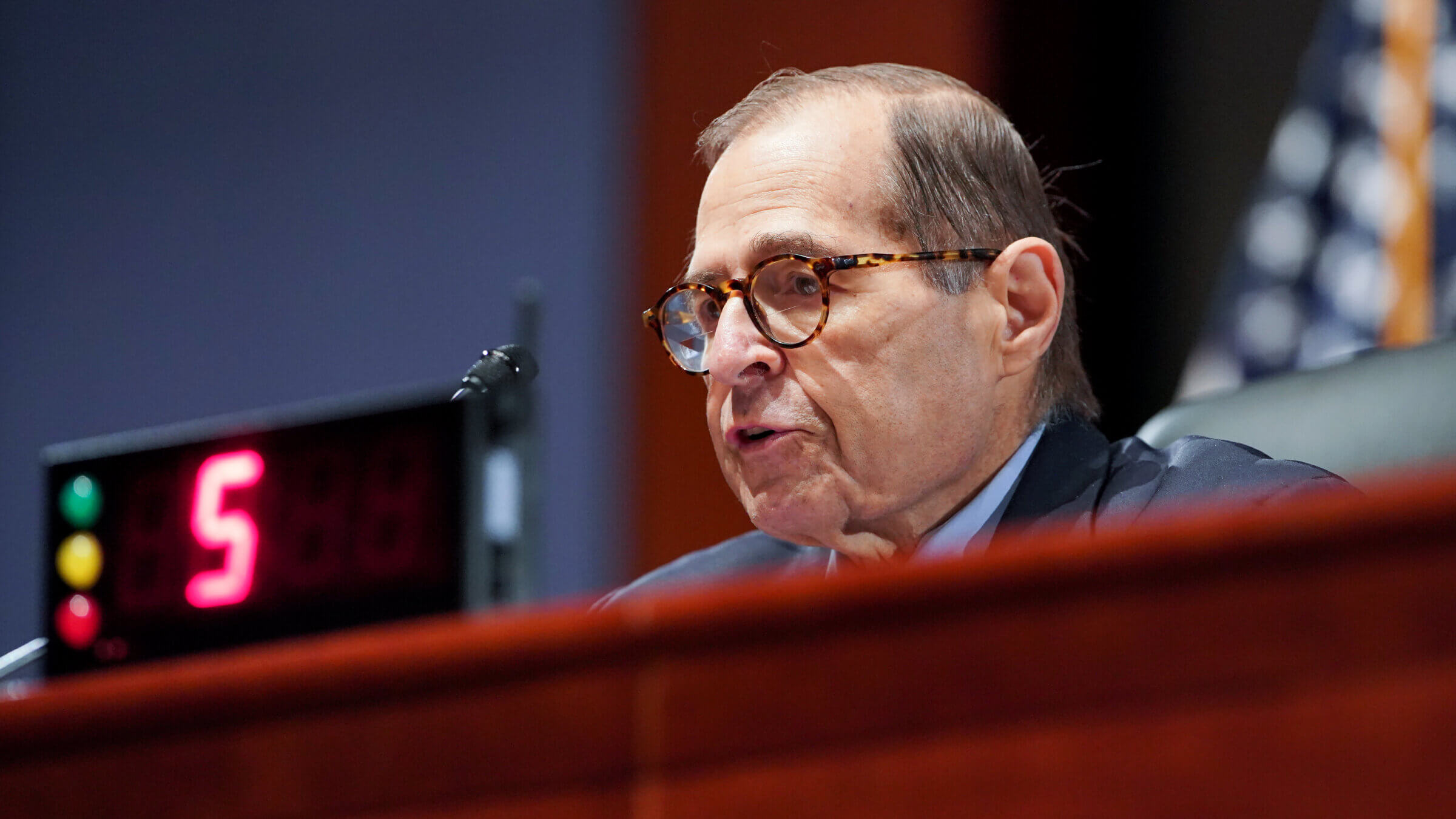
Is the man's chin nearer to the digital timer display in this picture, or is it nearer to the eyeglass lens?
the eyeglass lens

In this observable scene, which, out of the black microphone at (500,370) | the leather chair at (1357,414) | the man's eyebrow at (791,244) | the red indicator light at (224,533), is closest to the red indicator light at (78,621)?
the red indicator light at (224,533)

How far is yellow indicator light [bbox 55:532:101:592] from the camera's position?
1395 mm

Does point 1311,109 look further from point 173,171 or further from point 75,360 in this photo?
point 75,360

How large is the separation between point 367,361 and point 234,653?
3149 mm

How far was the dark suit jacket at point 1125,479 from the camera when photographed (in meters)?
1.26

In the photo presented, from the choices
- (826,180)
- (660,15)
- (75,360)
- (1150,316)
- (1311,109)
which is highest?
Result: (660,15)

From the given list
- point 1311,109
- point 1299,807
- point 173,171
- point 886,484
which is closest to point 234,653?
point 1299,807

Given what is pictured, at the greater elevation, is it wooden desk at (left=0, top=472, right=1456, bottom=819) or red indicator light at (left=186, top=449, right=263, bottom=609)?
wooden desk at (left=0, top=472, right=1456, bottom=819)

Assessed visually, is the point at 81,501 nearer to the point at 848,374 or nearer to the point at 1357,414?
the point at 848,374

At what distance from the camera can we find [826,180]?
144 cm

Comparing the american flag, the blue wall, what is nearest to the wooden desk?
the american flag

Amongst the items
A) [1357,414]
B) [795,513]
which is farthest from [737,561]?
[1357,414]

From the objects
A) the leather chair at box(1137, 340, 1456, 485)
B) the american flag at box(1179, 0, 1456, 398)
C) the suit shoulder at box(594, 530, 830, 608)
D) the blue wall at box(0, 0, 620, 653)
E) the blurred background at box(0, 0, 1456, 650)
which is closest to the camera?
the leather chair at box(1137, 340, 1456, 485)

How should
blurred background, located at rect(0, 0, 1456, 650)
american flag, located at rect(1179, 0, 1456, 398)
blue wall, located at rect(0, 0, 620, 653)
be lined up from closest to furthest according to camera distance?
american flag, located at rect(1179, 0, 1456, 398), blurred background, located at rect(0, 0, 1456, 650), blue wall, located at rect(0, 0, 620, 653)
